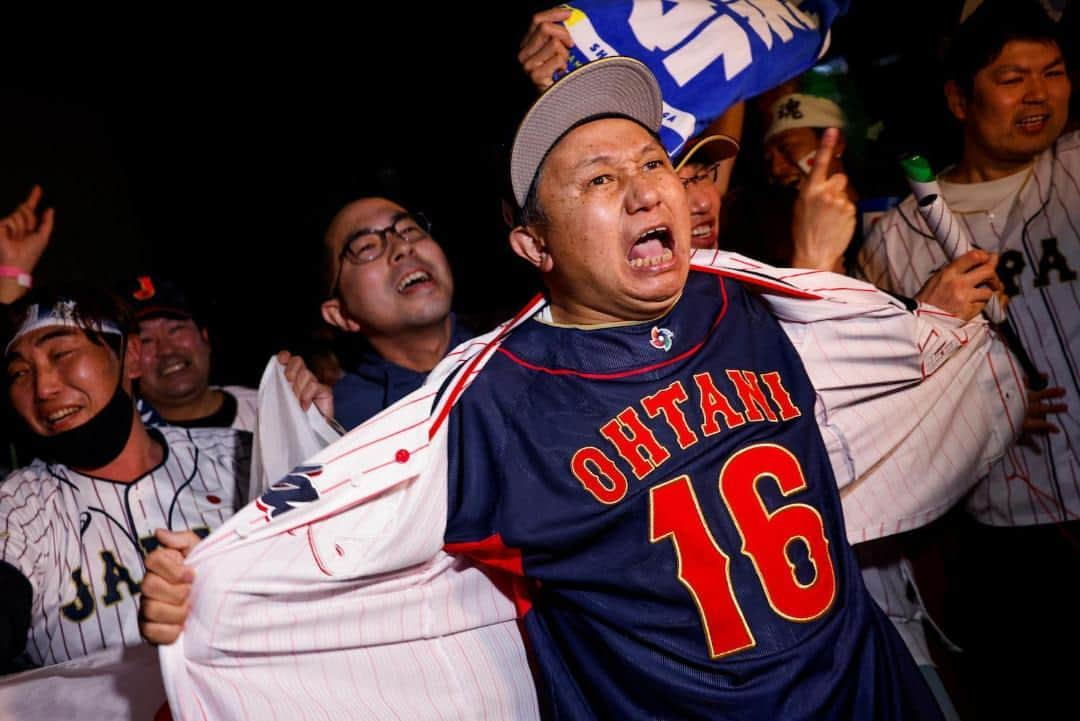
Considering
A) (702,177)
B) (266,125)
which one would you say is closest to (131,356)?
(266,125)

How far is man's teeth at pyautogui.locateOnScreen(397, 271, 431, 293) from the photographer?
281cm

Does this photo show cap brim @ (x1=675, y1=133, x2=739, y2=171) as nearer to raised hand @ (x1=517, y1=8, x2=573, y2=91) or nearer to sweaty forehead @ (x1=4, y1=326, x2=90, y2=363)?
raised hand @ (x1=517, y1=8, x2=573, y2=91)

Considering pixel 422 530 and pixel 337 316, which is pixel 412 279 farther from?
pixel 422 530

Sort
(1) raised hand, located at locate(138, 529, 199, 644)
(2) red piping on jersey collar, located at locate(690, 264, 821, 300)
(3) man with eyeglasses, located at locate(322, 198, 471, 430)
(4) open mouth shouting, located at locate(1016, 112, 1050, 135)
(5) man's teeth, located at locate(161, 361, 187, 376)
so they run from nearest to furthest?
(1) raised hand, located at locate(138, 529, 199, 644) → (2) red piping on jersey collar, located at locate(690, 264, 821, 300) → (4) open mouth shouting, located at locate(1016, 112, 1050, 135) → (3) man with eyeglasses, located at locate(322, 198, 471, 430) → (5) man's teeth, located at locate(161, 361, 187, 376)

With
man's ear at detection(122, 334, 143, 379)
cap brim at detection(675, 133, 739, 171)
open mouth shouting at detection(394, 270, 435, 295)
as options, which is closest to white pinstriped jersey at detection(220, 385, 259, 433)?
man's ear at detection(122, 334, 143, 379)

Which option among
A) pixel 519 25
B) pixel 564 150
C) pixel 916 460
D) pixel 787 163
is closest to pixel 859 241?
pixel 787 163

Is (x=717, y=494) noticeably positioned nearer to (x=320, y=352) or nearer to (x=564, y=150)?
(x=564, y=150)

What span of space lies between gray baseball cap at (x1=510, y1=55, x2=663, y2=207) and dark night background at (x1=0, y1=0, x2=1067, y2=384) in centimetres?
226

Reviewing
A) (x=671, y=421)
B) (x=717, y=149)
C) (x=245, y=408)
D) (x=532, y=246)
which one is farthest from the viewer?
(x=245, y=408)

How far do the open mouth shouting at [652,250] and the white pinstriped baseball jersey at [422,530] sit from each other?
251 mm

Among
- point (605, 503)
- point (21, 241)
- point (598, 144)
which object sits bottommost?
point (605, 503)

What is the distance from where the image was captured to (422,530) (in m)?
1.81

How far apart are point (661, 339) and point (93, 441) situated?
84.7 inches

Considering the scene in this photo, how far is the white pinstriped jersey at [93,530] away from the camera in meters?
2.58
